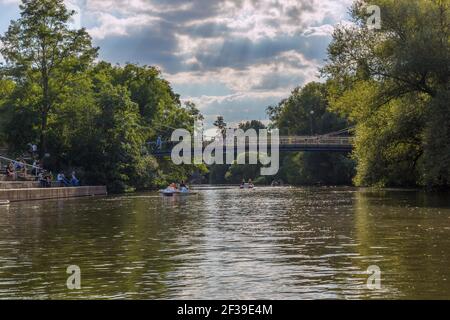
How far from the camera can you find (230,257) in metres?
18.0

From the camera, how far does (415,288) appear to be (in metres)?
13.1

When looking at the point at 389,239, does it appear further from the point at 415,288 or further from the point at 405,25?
the point at 405,25

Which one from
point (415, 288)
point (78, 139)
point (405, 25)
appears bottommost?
point (415, 288)

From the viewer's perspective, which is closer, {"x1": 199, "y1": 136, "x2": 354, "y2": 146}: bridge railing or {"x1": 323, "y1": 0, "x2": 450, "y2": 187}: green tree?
{"x1": 323, "y1": 0, "x2": 450, "y2": 187}: green tree

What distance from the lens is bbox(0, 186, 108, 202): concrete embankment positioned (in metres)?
50.4

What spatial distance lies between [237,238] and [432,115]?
106 ft

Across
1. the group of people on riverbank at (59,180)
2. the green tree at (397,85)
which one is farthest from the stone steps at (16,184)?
the green tree at (397,85)

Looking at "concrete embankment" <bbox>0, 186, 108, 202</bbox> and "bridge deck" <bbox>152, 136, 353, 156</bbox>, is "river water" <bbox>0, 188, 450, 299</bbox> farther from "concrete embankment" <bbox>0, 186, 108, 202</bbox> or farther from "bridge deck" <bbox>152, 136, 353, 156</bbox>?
"bridge deck" <bbox>152, 136, 353, 156</bbox>

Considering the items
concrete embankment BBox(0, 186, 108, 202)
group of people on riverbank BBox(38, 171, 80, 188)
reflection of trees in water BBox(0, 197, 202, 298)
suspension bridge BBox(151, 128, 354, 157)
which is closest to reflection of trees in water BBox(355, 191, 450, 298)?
reflection of trees in water BBox(0, 197, 202, 298)

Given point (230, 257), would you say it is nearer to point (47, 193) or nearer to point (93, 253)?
point (93, 253)

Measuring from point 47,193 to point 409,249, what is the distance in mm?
43634

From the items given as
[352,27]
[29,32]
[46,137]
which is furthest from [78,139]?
[352,27]

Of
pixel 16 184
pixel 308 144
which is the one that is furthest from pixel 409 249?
pixel 308 144

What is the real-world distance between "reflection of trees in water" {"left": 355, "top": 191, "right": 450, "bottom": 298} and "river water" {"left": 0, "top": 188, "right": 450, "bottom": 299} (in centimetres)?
2
